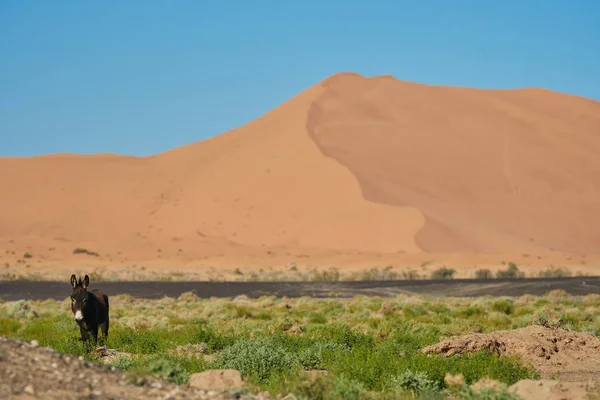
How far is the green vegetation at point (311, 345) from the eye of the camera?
1112 cm

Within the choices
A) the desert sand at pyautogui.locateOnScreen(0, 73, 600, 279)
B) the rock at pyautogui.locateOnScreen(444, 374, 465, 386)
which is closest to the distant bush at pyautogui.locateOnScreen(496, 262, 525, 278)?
the desert sand at pyautogui.locateOnScreen(0, 73, 600, 279)

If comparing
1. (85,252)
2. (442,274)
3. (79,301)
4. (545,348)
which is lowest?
(545,348)

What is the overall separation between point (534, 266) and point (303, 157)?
30.2m

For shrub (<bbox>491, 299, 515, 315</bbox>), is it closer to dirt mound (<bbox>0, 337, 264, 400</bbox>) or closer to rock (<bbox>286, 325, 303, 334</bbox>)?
rock (<bbox>286, 325, 303, 334</bbox>)

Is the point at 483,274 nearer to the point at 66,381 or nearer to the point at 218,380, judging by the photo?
the point at 218,380

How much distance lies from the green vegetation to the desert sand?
106ft

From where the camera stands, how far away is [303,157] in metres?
86.8

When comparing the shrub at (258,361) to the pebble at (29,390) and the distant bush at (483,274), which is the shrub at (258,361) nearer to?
the pebble at (29,390)

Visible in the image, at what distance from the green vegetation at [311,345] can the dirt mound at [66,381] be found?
0.28m

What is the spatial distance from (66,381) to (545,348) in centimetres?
946

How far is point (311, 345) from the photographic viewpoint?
15.3 meters

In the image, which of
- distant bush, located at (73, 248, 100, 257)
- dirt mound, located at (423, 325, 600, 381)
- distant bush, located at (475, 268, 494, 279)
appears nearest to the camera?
dirt mound, located at (423, 325, 600, 381)

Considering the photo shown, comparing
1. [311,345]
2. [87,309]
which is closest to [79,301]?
[87,309]

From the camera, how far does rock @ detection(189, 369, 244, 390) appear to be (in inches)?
416
